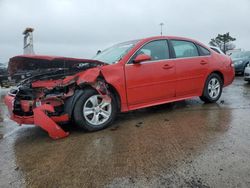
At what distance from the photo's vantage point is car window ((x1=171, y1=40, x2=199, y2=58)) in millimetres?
5688

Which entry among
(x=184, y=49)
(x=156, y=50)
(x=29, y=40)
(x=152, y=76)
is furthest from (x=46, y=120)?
(x=29, y=40)

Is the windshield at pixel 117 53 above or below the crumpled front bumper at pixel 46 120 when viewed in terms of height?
above

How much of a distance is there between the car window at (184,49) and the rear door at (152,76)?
0.80ft

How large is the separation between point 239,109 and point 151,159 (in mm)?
3249

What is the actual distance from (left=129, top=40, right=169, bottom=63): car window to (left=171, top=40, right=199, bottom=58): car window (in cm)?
24

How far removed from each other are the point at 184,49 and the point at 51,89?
2.95 meters

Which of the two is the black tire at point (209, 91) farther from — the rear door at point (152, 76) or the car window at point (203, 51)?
the rear door at point (152, 76)

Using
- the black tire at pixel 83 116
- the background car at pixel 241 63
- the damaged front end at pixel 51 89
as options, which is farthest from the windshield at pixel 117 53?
the background car at pixel 241 63

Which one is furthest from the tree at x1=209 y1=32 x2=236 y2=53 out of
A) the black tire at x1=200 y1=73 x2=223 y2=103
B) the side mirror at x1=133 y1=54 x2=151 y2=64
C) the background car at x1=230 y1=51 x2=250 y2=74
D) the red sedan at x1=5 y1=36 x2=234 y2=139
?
the side mirror at x1=133 y1=54 x2=151 y2=64

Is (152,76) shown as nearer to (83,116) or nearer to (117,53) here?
(117,53)

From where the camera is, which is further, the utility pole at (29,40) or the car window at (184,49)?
the utility pole at (29,40)

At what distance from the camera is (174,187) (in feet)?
8.51

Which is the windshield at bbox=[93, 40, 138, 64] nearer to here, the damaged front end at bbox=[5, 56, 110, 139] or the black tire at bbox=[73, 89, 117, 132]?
the damaged front end at bbox=[5, 56, 110, 139]

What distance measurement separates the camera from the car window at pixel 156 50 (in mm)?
5254
